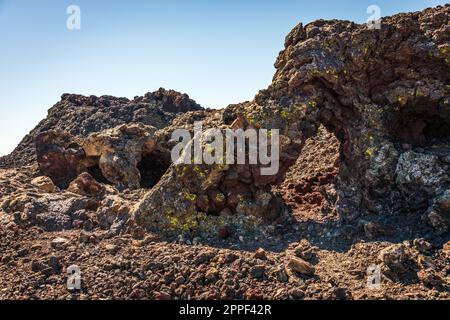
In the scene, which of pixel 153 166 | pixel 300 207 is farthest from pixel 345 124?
pixel 153 166

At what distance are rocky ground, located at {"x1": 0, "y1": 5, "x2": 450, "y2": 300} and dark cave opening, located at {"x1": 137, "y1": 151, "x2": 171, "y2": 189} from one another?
2110mm

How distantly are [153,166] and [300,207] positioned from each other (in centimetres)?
685

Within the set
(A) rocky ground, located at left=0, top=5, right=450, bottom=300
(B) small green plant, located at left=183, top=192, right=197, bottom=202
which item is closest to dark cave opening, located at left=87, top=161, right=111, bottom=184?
(A) rocky ground, located at left=0, top=5, right=450, bottom=300

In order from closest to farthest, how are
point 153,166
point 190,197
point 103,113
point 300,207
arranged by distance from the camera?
point 190,197 → point 300,207 → point 153,166 → point 103,113

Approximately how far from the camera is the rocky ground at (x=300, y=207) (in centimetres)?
865

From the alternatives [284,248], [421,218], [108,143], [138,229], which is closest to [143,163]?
[108,143]

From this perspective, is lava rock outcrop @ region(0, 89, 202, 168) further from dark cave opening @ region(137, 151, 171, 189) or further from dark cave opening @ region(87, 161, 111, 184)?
dark cave opening @ region(137, 151, 171, 189)

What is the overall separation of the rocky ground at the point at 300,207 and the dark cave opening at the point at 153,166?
6.92 ft

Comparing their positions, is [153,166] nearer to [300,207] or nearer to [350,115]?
[300,207]

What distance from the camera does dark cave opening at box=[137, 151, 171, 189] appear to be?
639 inches

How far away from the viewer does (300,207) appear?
40.2 ft

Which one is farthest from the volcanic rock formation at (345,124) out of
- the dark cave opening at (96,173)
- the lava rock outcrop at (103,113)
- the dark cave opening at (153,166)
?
the lava rock outcrop at (103,113)
